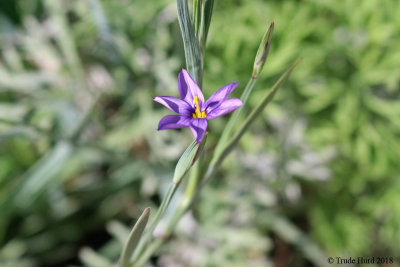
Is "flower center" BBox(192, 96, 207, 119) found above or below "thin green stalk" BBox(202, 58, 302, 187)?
below

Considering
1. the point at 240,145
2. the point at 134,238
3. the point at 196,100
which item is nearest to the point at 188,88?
the point at 196,100

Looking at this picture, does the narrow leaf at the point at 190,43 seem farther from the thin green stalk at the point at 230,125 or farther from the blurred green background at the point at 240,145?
the blurred green background at the point at 240,145

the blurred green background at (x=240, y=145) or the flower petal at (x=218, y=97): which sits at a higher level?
the blurred green background at (x=240, y=145)

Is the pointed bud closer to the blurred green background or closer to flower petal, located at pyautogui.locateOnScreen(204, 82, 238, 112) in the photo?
flower petal, located at pyautogui.locateOnScreen(204, 82, 238, 112)

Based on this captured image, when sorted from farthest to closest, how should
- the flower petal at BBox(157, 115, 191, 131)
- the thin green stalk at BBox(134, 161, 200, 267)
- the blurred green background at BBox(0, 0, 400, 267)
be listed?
1. the blurred green background at BBox(0, 0, 400, 267)
2. the thin green stalk at BBox(134, 161, 200, 267)
3. the flower petal at BBox(157, 115, 191, 131)

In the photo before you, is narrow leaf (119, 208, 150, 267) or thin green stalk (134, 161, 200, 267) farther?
thin green stalk (134, 161, 200, 267)

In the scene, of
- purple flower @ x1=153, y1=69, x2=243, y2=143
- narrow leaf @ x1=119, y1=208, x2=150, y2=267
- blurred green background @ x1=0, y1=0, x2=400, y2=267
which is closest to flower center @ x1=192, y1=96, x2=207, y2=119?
purple flower @ x1=153, y1=69, x2=243, y2=143

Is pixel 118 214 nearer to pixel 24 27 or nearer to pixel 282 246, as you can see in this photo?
pixel 282 246

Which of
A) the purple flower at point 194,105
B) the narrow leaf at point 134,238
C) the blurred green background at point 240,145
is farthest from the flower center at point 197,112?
the blurred green background at point 240,145
